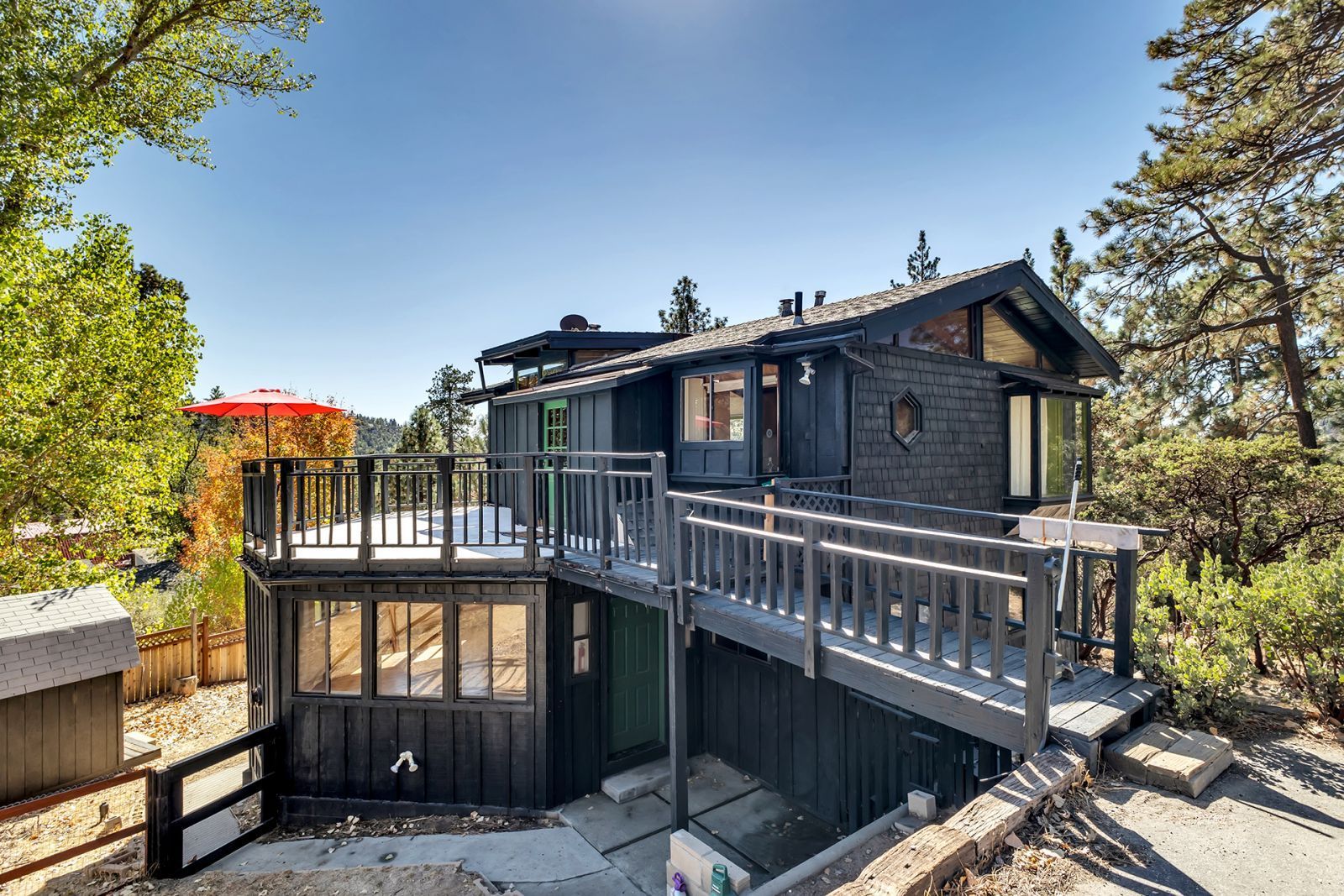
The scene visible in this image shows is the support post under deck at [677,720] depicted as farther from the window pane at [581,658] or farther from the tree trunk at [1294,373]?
the tree trunk at [1294,373]

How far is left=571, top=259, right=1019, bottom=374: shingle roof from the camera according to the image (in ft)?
23.5

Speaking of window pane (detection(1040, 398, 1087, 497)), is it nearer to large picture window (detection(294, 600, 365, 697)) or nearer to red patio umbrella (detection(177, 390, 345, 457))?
large picture window (detection(294, 600, 365, 697))

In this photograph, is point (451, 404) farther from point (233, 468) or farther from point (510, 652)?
point (510, 652)

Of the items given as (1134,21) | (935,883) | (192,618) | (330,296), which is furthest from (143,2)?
(1134,21)

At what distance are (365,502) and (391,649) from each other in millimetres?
1859

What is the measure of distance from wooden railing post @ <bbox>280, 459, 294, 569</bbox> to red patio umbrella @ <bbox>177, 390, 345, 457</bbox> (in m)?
1.85

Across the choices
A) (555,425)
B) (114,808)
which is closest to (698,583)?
(555,425)

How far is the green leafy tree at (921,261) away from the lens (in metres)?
26.0

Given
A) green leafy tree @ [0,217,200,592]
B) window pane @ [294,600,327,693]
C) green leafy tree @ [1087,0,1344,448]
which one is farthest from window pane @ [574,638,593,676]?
green leafy tree @ [1087,0,1344,448]

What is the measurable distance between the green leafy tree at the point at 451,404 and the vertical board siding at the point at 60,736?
83.0 ft

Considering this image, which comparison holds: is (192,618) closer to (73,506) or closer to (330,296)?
(73,506)

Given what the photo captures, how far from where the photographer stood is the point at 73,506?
9.83 m

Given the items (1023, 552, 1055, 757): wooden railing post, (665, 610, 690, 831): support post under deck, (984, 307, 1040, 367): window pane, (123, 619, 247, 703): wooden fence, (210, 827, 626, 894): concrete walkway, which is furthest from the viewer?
(123, 619, 247, 703): wooden fence

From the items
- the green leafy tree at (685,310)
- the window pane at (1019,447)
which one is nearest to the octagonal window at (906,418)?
the window pane at (1019,447)
